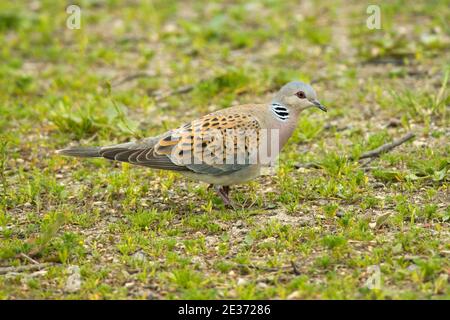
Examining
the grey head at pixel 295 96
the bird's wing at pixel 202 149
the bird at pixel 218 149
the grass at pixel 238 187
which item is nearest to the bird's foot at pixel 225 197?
the bird at pixel 218 149

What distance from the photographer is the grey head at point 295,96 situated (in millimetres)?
6660

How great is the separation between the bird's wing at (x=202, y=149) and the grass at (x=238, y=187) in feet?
1.24

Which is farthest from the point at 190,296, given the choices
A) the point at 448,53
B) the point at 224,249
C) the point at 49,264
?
the point at 448,53

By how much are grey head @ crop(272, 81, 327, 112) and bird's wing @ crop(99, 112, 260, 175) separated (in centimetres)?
35

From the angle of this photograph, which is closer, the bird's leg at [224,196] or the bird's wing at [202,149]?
the bird's wing at [202,149]

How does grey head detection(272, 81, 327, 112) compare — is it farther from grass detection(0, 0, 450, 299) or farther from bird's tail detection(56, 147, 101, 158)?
bird's tail detection(56, 147, 101, 158)

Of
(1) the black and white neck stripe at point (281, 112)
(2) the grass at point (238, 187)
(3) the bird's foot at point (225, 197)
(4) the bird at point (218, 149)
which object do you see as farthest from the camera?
(1) the black and white neck stripe at point (281, 112)

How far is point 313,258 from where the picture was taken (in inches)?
217

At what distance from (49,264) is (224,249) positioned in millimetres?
1207

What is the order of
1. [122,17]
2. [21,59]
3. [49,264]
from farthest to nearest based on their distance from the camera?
1. [122,17]
2. [21,59]
3. [49,264]

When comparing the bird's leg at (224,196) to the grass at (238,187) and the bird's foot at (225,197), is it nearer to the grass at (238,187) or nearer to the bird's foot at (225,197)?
the bird's foot at (225,197)

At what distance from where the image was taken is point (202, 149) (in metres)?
6.34

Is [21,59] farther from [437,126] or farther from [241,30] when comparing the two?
[437,126]
